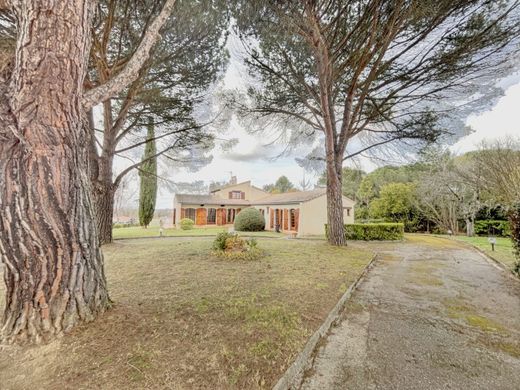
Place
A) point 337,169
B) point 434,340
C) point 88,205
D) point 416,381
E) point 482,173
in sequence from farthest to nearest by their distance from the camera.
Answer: point 482,173, point 337,169, point 434,340, point 88,205, point 416,381

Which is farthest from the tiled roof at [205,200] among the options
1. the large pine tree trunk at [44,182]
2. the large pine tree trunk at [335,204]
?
the large pine tree trunk at [44,182]

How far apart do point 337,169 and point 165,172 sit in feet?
34.6

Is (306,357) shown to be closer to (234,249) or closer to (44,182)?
(44,182)

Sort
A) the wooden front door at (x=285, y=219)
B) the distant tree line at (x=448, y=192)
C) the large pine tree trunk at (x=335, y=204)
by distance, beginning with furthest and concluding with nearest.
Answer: the wooden front door at (x=285, y=219), the distant tree line at (x=448, y=192), the large pine tree trunk at (x=335, y=204)

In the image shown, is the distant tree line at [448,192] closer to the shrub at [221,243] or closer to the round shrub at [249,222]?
the round shrub at [249,222]

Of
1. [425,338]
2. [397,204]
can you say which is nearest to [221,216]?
[397,204]

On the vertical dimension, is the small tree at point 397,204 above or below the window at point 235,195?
below

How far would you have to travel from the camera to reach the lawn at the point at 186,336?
1926 mm

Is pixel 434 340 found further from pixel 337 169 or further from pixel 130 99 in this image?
pixel 130 99

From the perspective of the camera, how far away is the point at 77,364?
2.03m

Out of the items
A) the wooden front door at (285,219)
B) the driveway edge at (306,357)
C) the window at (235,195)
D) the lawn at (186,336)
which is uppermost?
the window at (235,195)

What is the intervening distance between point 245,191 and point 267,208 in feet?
24.1

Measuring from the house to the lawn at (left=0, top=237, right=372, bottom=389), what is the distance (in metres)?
12.4

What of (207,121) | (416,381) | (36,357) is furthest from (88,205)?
(207,121)
